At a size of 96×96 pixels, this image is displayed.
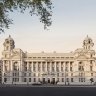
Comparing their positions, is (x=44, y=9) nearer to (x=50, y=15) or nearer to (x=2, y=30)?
(x=50, y=15)

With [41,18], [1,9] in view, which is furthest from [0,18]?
[41,18]

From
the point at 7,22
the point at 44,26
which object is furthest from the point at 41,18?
the point at 7,22

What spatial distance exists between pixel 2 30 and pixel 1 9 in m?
2.33

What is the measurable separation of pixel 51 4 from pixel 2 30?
536 centimetres

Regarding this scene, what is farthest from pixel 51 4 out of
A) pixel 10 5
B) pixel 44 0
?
pixel 10 5

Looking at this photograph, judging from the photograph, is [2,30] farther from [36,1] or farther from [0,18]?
[36,1]

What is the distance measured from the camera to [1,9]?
38.0 m

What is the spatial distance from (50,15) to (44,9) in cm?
91

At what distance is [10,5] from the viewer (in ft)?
124

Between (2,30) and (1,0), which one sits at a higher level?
(1,0)

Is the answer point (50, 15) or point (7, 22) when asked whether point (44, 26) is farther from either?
point (7, 22)

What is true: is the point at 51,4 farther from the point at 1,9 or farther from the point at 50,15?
the point at 1,9

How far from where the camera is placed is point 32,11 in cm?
3853

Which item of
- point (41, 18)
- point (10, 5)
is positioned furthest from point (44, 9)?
point (10, 5)
